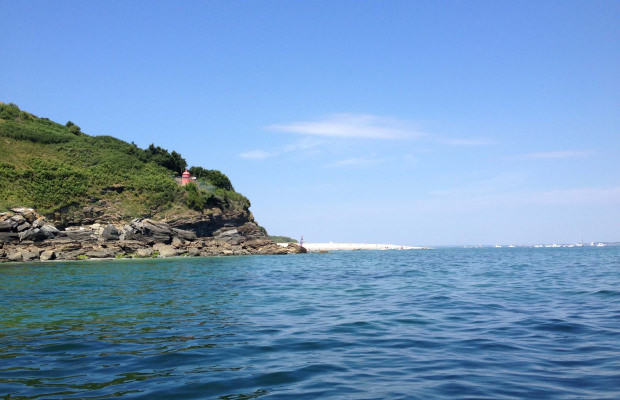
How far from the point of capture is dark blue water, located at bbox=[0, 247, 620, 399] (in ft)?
19.2

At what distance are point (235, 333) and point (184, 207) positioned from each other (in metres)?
60.1

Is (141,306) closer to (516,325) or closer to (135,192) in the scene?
(516,325)

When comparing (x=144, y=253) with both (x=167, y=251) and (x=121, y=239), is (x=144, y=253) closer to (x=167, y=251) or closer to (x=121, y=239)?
(x=167, y=251)

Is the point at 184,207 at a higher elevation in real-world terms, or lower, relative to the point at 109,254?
higher

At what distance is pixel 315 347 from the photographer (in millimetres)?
8273

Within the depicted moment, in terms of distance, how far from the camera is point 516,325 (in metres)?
10.1

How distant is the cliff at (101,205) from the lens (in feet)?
167

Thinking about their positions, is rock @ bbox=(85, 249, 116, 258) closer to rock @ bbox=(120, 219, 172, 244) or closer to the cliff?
the cliff

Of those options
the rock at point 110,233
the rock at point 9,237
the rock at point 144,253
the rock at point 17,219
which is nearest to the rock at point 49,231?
the rock at point 17,219

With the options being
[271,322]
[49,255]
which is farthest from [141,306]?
[49,255]

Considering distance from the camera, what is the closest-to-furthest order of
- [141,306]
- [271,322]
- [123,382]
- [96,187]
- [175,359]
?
[123,382], [175,359], [271,322], [141,306], [96,187]

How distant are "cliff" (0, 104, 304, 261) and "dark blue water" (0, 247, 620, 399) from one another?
40.2 metres

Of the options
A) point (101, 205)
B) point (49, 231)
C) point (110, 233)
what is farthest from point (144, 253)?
point (101, 205)

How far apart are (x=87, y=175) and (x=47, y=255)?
74.8 feet
